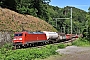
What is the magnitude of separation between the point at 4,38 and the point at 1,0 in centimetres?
2756

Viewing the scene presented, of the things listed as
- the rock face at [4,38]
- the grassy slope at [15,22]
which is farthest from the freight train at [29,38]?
the grassy slope at [15,22]

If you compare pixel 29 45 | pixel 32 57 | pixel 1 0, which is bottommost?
pixel 29 45

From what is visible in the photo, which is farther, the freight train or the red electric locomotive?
the freight train

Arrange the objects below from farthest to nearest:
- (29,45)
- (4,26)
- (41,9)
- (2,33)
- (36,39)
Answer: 1. (41,9)
2. (4,26)
3. (36,39)
4. (29,45)
5. (2,33)

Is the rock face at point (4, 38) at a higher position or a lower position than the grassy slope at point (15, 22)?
lower

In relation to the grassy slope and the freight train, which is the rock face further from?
the grassy slope

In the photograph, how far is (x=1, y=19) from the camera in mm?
52156

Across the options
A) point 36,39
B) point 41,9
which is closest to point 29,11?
point 41,9

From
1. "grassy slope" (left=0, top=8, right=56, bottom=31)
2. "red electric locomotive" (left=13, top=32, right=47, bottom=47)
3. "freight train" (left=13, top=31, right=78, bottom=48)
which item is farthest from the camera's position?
"grassy slope" (left=0, top=8, right=56, bottom=31)

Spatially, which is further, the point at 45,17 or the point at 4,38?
the point at 45,17

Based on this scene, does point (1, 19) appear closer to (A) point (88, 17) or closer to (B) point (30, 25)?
(B) point (30, 25)

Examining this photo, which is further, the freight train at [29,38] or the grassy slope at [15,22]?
the grassy slope at [15,22]

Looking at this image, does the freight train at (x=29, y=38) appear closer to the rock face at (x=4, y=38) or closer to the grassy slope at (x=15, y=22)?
the rock face at (x=4, y=38)

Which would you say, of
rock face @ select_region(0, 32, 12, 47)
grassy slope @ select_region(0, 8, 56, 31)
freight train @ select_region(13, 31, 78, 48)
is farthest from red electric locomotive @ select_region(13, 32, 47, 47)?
grassy slope @ select_region(0, 8, 56, 31)
